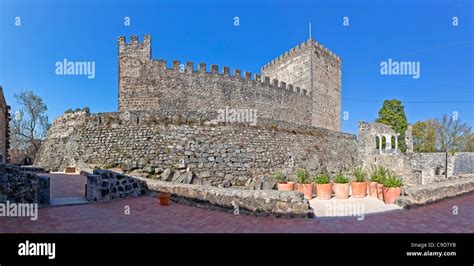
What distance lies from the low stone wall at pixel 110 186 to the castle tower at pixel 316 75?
21.9 m

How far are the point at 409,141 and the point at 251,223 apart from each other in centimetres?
2509

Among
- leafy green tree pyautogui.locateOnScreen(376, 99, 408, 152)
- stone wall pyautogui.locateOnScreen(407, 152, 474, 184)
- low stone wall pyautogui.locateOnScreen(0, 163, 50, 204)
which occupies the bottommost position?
stone wall pyautogui.locateOnScreen(407, 152, 474, 184)

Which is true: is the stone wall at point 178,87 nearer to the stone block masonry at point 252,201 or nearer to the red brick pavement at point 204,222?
the stone block masonry at point 252,201

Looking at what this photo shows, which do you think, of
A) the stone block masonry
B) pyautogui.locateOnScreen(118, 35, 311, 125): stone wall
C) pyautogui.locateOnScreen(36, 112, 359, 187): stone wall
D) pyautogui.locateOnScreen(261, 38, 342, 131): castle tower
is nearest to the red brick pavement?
the stone block masonry

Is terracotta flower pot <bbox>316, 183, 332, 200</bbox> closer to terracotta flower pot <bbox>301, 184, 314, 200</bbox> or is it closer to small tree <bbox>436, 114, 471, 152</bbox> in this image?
terracotta flower pot <bbox>301, 184, 314, 200</bbox>

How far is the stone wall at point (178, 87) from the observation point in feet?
59.4

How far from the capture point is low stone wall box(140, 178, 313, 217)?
18.6 feet

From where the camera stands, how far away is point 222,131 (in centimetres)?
1452

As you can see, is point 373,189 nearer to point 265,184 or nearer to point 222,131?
point 265,184

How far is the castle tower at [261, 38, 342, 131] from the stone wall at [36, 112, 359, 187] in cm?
1237

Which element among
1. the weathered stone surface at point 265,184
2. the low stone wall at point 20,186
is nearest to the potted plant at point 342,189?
the weathered stone surface at point 265,184

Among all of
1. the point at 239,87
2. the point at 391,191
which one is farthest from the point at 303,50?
the point at 391,191

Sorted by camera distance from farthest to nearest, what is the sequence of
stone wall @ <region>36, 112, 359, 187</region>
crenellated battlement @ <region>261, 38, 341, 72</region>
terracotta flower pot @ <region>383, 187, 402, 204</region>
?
crenellated battlement @ <region>261, 38, 341, 72</region>, stone wall @ <region>36, 112, 359, 187</region>, terracotta flower pot @ <region>383, 187, 402, 204</region>

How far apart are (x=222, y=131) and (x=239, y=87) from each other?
814 cm
